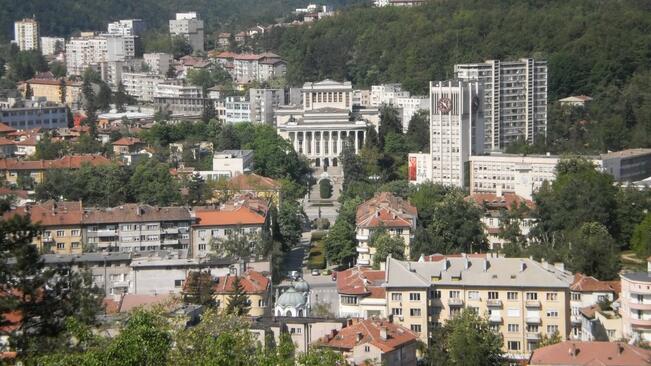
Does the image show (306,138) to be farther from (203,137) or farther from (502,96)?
(502,96)

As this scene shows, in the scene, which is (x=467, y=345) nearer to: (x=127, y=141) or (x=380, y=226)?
(x=380, y=226)

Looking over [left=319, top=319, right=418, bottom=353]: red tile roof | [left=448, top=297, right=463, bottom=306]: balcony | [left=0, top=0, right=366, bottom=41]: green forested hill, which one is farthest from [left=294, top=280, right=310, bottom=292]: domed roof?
[left=0, top=0, right=366, bottom=41]: green forested hill

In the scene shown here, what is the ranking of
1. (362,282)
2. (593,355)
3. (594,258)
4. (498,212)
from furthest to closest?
1. (498,212)
2. (594,258)
3. (362,282)
4. (593,355)

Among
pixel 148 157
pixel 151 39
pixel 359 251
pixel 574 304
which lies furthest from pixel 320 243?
pixel 151 39

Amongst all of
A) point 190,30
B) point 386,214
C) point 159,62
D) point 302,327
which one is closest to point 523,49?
point 159,62

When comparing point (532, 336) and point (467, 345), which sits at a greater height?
point (467, 345)

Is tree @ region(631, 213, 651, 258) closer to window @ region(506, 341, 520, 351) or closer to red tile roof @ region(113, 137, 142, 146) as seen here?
window @ region(506, 341, 520, 351)

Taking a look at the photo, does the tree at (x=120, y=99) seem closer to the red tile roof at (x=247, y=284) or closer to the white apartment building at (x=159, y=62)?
the white apartment building at (x=159, y=62)

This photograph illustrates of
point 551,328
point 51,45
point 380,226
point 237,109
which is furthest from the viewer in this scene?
point 51,45

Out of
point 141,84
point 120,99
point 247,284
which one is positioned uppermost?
point 141,84
